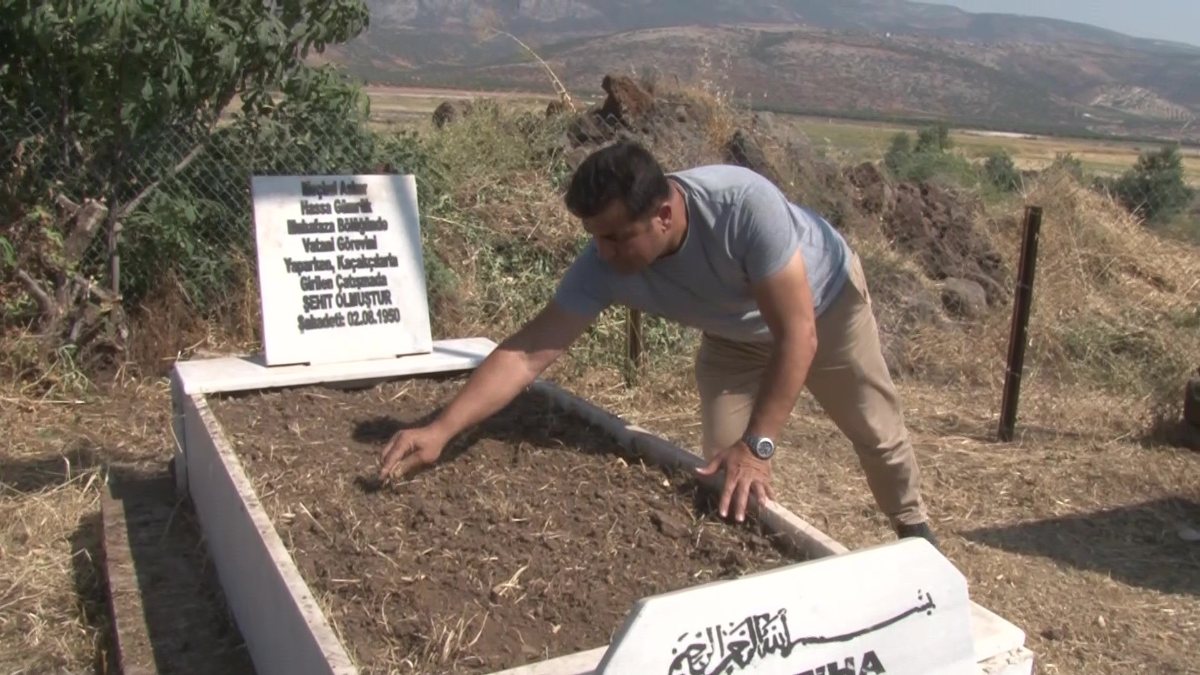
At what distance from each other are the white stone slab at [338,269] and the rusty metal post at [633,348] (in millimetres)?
2148

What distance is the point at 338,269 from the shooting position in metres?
5.24

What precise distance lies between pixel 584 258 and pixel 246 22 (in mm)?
3789

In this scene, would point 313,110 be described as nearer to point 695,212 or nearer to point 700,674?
point 695,212

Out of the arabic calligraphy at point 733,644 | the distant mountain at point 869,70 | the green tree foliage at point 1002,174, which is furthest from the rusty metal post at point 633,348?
the distant mountain at point 869,70

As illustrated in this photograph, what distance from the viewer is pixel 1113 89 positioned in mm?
48531

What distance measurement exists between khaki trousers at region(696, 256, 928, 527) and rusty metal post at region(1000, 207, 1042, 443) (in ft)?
8.89

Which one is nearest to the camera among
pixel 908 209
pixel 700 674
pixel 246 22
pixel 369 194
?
pixel 700 674

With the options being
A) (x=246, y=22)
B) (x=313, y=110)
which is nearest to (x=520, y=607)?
(x=246, y=22)

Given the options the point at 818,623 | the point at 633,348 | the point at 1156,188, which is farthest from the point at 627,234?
the point at 1156,188

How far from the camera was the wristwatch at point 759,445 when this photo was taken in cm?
316

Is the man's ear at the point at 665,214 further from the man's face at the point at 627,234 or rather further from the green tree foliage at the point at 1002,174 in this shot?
the green tree foliage at the point at 1002,174

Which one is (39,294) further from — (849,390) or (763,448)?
(763,448)

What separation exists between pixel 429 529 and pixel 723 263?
112 centimetres

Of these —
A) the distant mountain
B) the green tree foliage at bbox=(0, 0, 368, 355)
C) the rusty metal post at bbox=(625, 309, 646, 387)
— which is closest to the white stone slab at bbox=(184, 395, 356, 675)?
the green tree foliage at bbox=(0, 0, 368, 355)
